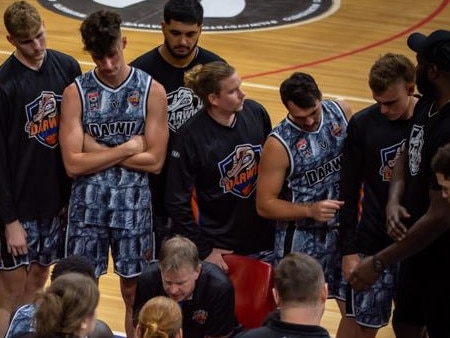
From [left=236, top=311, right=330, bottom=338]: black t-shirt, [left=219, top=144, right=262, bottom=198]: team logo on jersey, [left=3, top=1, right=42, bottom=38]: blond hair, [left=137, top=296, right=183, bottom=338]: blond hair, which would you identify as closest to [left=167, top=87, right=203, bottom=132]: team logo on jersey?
[left=219, top=144, right=262, bottom=198]: team logo on jersey

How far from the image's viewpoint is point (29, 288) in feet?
21.5

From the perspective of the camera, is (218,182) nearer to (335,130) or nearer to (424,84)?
(335,130)

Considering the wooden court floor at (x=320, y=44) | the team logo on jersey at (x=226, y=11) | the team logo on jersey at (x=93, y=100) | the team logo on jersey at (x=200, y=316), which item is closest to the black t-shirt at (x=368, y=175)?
the team logo on jersey at (x=200, y=316)

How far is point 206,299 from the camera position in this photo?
566cm

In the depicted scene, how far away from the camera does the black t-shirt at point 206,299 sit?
5.66 m

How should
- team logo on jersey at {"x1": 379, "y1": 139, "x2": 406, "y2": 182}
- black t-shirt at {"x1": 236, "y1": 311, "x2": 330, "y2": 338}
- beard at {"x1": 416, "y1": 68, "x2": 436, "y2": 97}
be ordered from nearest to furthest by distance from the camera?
black t-shirt at {"x1": 236, "y1": 311, "x2": 330, "y2": 338} < beard at {"x1": 416, "y1": 68, "x2": 436, "y2": 97} < team logo on jersey at {"x1": 379, "y1": 139, "x2": 406, "y2": 182}

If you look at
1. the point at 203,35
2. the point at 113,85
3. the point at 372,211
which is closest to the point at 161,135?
the point at 113,85

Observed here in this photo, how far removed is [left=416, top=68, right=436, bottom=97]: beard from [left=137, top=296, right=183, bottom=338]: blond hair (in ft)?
5.75

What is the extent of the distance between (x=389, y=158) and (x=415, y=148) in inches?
12.7

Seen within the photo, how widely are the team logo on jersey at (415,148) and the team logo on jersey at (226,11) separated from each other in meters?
7.22

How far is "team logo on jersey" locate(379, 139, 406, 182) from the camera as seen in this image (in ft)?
18.9

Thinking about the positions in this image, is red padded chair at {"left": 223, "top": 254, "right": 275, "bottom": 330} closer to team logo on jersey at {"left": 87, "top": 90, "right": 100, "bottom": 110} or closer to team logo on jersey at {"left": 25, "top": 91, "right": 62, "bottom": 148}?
team logo on jersey at {"left": 87, "top": 90, "right": 100, "bottom": 110}

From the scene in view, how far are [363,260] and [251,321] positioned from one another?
2.32 feet

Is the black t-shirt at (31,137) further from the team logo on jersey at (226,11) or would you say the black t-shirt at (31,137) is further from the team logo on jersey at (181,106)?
the team logo on jersey at (226,11)
